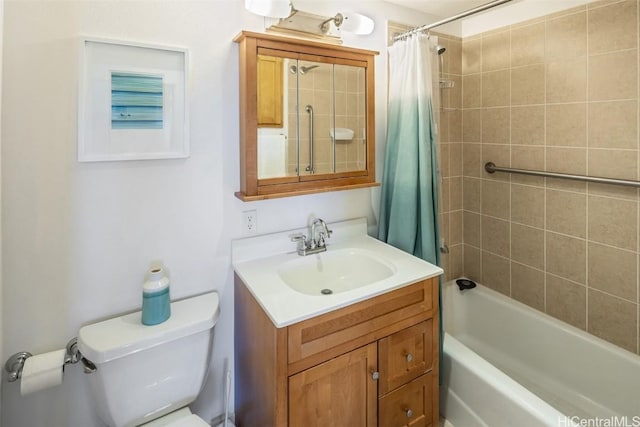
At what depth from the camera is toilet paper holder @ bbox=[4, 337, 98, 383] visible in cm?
110

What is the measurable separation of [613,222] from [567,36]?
39.2 inches

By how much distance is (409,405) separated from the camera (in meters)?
1.43

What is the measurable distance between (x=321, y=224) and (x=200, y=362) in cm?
80

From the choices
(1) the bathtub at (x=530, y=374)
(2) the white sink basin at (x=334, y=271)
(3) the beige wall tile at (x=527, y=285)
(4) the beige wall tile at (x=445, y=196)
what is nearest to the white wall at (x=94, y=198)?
(2) the white sink basin at (x=334, y=271)

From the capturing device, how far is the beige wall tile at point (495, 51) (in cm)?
206

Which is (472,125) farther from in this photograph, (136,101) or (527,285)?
(136,101)

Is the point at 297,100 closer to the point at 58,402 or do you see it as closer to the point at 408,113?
the point at 408,113

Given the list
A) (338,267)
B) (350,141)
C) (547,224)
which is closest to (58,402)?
(338,267)

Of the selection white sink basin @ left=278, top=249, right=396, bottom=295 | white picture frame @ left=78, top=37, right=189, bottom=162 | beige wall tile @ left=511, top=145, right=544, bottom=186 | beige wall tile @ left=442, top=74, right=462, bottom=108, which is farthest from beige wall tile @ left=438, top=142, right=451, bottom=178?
white picture frame @ left=78, top=37, right=189, bottom=162

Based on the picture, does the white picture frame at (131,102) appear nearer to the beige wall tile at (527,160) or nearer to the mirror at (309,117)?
the mirror at (309,117)

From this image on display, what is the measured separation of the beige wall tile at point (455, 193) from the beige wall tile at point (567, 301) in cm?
70

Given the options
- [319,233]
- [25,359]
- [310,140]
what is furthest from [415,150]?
[25,359]
